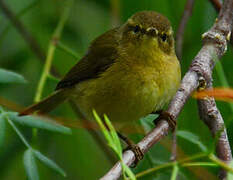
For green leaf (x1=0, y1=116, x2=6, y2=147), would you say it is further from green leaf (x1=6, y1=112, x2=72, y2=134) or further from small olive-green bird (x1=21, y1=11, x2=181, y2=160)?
small olive-green bird (x1=21, y1=11, x2=181, y2=160)

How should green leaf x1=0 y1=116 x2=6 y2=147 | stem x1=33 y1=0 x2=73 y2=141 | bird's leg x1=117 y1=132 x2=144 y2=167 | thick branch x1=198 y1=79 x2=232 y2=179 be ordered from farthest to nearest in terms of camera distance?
stem x1=33 y1=0 x2=73 y2=141
green leaf x1=0 y1=116 x2=6 y2=147
thick branch x1=198 y1=79 x2=232 y2=179
bird's leg x1=117 y1=132 x2=144 y2=167

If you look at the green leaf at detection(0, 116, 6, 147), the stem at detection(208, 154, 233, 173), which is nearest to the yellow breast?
the green leaf at detection(0, 116, 6, 147)

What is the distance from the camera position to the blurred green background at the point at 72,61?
3.65 meters

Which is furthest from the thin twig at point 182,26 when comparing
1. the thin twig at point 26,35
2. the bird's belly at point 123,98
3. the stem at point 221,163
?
the stem at point 221,163

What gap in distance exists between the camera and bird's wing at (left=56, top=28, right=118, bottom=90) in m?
3.33

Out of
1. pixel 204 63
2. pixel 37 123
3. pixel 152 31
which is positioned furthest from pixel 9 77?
pixel 204 63

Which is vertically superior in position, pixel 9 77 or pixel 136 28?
pixel 9 77

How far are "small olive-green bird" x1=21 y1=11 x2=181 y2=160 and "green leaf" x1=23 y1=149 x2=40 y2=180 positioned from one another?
43 centimetres

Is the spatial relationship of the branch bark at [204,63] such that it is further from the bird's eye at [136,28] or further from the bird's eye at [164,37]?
the bird's eye at [136,28]

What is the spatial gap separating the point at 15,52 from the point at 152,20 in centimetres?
145

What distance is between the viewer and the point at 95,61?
11.2ft

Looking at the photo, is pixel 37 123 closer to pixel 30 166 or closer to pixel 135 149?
pixel 30 166

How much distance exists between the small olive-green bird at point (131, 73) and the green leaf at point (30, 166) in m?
0.43

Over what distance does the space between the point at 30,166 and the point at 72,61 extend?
1.93 metres
